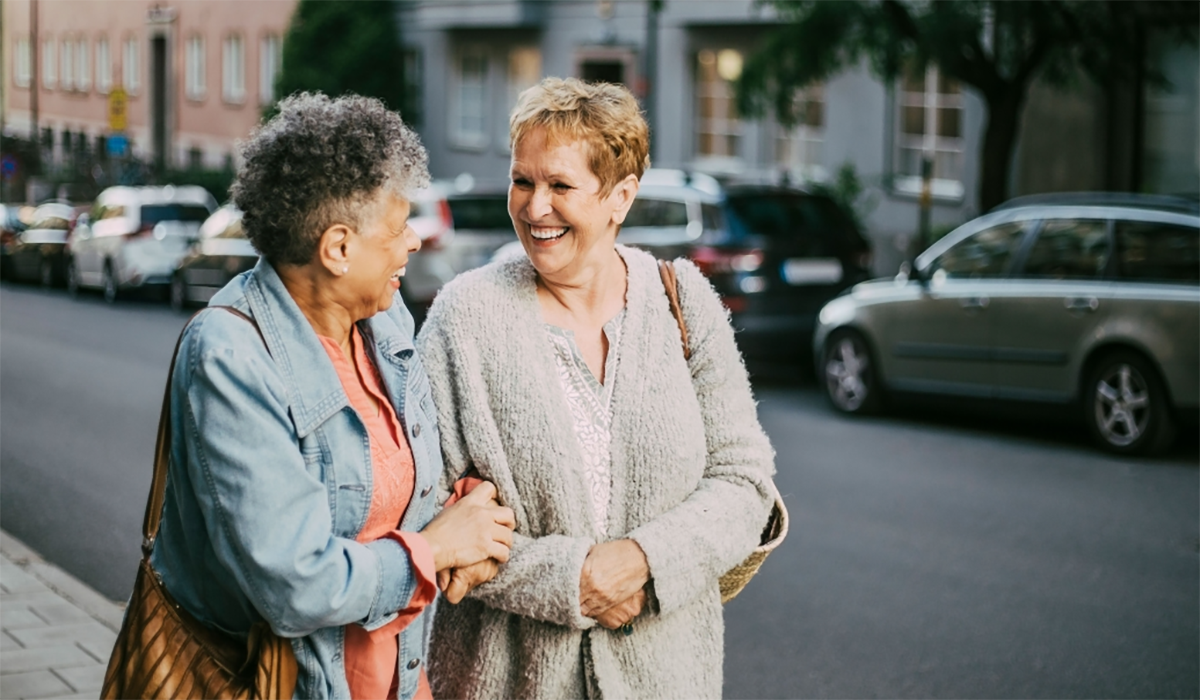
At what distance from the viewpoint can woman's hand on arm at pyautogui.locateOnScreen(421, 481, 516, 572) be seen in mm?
2709

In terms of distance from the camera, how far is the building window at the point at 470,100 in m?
35.2

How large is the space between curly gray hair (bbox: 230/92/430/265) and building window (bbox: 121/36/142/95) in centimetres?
5458

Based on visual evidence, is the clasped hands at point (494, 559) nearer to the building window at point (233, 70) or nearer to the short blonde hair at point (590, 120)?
the short blonde hair at point (590, 120)

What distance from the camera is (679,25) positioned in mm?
27797

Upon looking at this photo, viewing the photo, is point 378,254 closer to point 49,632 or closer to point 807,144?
point 49,632

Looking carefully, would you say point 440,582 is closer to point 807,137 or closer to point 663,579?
point 663,579

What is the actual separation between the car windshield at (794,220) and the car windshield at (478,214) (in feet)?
12.2

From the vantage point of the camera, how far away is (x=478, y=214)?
17.8 m

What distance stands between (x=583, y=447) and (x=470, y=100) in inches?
1313

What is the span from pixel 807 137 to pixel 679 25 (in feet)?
12.8

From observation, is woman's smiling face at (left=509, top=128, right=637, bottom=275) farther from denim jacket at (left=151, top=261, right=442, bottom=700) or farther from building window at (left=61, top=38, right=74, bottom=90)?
building window at (left=61, top=38, right=74, bottom=90)

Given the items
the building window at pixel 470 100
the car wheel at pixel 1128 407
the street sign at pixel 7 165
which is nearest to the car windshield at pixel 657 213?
the car wheel at pixel 1128 407

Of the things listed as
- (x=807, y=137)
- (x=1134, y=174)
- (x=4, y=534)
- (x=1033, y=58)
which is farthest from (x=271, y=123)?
(x=807, y=137)

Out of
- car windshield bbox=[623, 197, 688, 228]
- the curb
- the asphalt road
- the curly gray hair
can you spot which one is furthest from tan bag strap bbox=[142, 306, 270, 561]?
car windshield bbox=[623, 197, 688, 228]
